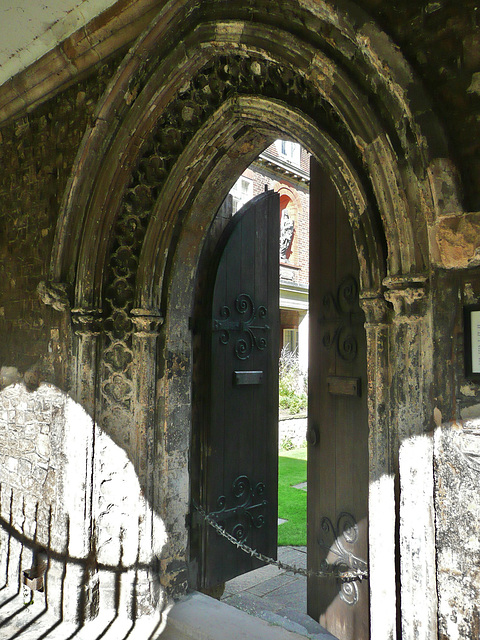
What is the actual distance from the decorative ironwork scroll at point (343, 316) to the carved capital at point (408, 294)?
2.72 ft

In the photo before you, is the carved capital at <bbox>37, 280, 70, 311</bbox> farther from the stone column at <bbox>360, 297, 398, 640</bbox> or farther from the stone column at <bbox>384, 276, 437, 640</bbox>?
the stone column at <bbox>384, 276, 437, 640</bbox>

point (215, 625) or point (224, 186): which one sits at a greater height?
point (224, 186)

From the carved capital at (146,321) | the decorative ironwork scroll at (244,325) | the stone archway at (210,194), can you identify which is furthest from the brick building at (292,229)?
the carved capital at (146,321)

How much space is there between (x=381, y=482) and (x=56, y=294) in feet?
7.68

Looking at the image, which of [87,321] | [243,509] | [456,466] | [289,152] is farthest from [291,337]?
[456,466]

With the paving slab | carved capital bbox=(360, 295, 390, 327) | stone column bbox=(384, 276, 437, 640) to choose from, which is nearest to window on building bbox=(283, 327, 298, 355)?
the paving slab

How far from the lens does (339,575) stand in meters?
2.68

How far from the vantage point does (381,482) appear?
211cm

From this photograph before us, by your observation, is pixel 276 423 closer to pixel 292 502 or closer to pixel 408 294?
pixel 408 294

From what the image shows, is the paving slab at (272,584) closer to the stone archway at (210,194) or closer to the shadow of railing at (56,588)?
the stone archway at (210,194)

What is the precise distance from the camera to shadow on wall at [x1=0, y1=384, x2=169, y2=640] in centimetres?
320

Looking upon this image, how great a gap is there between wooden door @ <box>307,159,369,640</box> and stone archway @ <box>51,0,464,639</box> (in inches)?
22.6

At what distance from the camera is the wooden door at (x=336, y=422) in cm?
273

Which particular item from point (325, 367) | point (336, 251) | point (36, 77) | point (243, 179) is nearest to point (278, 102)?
point (336, 251)
